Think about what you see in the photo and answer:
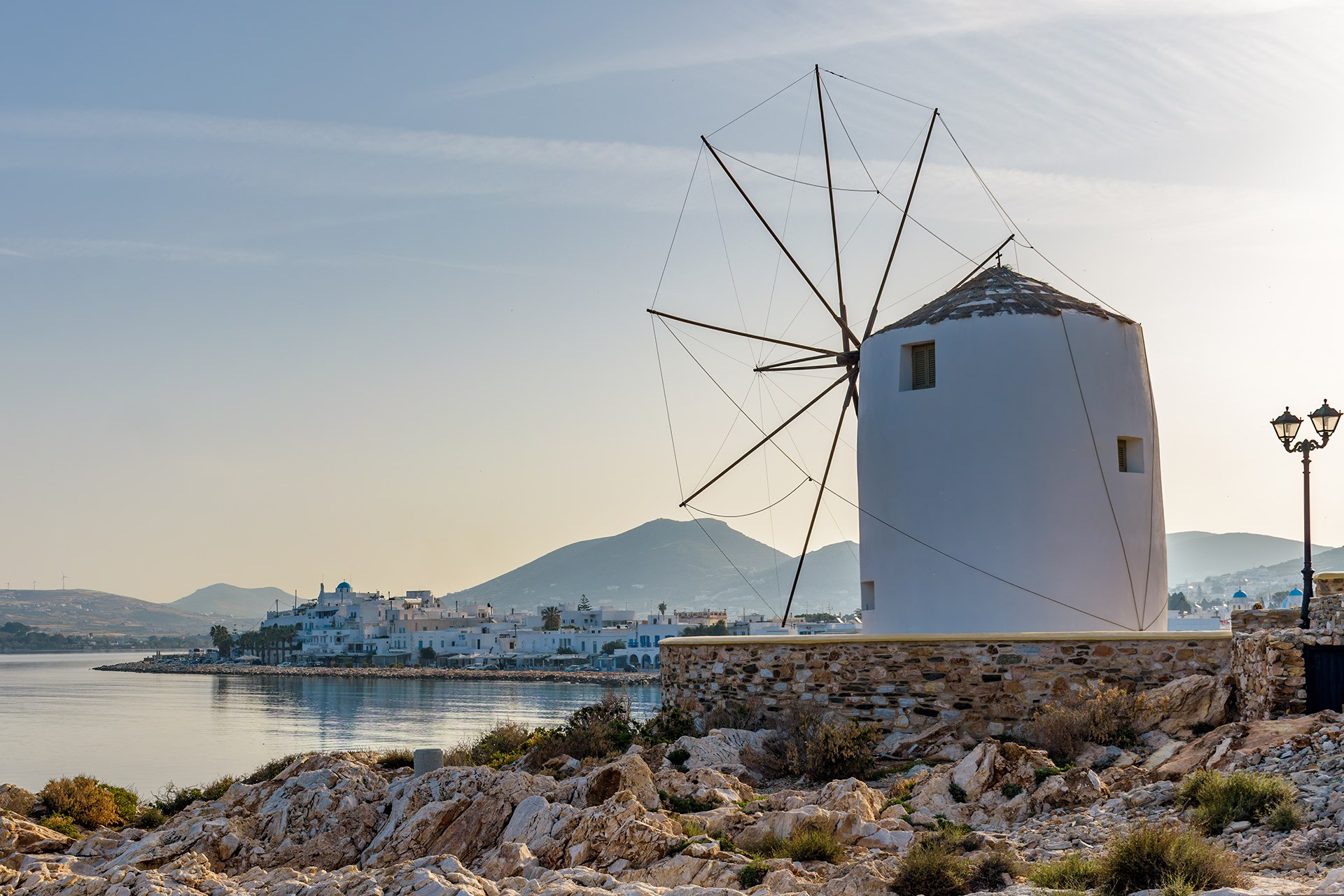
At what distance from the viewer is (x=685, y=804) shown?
10391 millimetres

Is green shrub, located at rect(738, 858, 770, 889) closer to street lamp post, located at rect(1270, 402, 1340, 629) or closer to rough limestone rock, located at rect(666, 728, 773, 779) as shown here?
rough limestone rock, located at rect(666, 728, 773, 779)

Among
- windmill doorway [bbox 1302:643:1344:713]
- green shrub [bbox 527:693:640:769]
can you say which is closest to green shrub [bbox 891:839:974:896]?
windmill doorway [bbox 1302:643:1344:713]

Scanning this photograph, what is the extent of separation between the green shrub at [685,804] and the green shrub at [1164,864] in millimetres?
3981

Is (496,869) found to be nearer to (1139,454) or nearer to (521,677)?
(1139,454)

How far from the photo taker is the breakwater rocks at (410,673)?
76.1 metres

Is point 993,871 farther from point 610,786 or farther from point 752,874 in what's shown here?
point 610,786

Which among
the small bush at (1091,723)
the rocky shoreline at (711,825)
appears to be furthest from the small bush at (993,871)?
the small bush at (1091,723)

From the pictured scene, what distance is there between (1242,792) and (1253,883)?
1672 mm

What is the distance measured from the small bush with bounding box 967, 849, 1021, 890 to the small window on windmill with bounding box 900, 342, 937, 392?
8805 mm

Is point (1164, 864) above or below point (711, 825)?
above

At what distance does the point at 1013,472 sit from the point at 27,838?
37.5 feet

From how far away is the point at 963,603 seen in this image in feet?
49.1

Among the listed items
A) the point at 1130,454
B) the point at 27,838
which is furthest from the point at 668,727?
the point at 1130,454

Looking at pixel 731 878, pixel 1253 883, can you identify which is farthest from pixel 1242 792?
pixel 731 878
